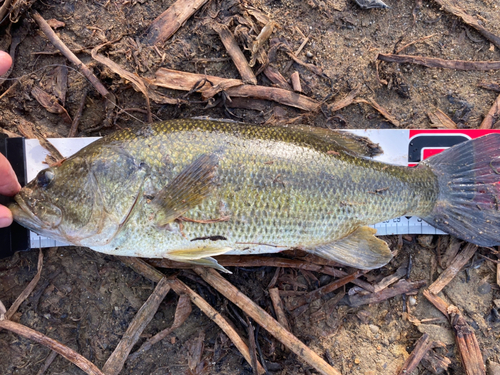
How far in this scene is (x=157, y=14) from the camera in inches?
124

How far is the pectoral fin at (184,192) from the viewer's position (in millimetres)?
2393

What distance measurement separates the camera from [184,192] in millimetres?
2389

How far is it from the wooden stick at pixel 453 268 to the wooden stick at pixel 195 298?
1.88 meters

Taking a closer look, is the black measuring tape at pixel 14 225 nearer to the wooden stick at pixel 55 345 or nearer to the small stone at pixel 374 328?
the wooden stick at pixel 55 345

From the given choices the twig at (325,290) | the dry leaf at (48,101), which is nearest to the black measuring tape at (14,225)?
the dry leaf at (48,101)

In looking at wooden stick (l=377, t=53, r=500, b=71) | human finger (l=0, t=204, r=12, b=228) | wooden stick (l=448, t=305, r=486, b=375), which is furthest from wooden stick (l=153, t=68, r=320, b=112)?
wooden stick (l=448, t=305, r=486, b=375)

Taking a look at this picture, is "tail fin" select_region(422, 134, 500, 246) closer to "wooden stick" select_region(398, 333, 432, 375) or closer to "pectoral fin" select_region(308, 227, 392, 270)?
"pectoral fin" select_region(308, 227, 392, 270)

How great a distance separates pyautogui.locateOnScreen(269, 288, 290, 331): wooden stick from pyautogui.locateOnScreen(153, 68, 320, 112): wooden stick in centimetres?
182

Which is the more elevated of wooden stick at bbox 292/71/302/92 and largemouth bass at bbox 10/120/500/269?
wooden stick at bbox 292/71/302/92

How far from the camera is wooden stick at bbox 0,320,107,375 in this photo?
283cm

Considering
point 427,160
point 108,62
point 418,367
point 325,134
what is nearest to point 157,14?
point 108,62

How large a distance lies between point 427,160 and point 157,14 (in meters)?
2.96

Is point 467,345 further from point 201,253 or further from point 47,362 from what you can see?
point 47,362

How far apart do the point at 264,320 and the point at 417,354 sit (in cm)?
151
